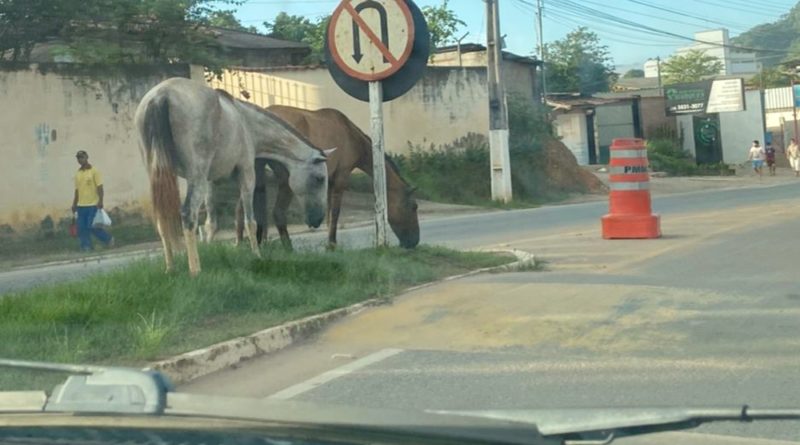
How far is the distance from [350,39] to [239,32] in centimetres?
2952

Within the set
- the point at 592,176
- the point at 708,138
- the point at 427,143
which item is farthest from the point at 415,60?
the point at 708,138

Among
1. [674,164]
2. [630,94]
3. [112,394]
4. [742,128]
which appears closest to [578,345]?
[112,394]

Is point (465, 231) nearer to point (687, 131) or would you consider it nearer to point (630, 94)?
point (687, 131)

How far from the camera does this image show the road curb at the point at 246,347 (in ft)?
23.1

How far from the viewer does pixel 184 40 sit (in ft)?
84.6

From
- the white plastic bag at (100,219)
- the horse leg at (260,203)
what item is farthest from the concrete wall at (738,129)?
the horse leg at (260,203)

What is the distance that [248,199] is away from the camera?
34.4 feet

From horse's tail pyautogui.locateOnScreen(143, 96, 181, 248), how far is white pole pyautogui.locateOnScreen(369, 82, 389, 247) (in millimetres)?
2567

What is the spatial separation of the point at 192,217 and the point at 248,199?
1.07 metres

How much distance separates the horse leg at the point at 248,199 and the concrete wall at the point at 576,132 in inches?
1645

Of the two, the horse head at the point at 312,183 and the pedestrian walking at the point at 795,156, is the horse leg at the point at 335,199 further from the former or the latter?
the pedestrian walking at the point at 795,156

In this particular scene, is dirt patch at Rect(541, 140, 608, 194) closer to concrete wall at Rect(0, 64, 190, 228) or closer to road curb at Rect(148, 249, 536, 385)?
concrete wall at Rect(0, 64, 190, 228)

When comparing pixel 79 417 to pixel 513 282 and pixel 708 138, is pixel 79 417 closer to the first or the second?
pixel 513 282

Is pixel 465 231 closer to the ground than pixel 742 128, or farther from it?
closer to the ground
